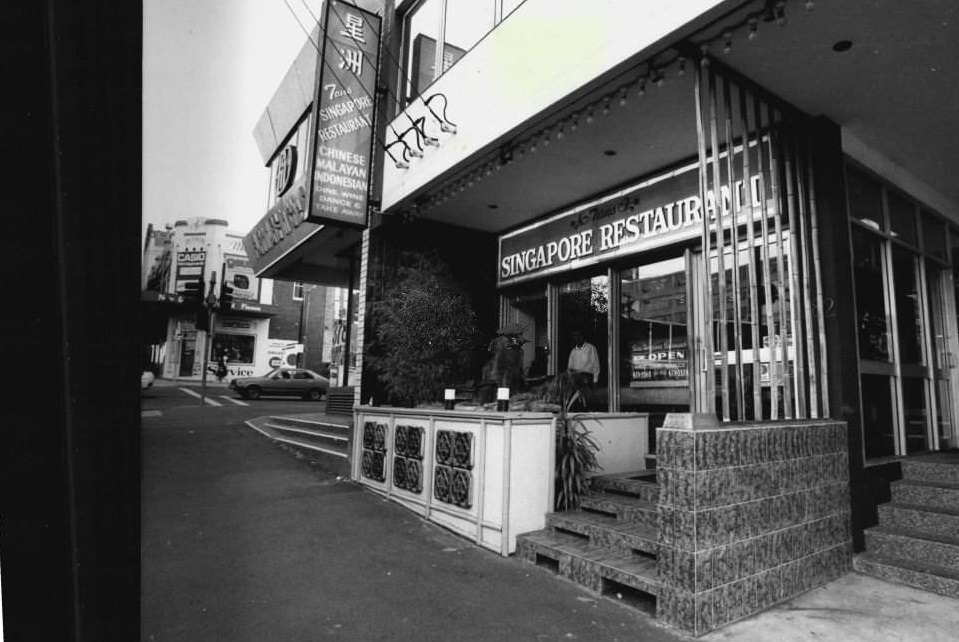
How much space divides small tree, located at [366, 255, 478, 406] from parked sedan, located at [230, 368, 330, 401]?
53.1 feet

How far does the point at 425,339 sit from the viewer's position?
7.47 meters

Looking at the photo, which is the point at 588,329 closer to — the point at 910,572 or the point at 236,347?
the point at 910,572

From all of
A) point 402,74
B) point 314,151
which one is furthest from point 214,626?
point 402,74

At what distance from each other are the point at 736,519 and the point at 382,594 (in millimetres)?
2334

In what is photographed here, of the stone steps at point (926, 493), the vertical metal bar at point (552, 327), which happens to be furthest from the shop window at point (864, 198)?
the vertical metal bar at point (552, 327)

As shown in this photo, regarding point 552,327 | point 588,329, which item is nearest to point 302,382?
point 552,327

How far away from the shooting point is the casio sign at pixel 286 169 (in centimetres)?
1281

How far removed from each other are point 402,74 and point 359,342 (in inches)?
168

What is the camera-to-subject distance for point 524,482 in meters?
4.86

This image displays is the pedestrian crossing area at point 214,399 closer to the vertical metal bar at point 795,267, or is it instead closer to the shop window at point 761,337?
the shop window at point 761,337

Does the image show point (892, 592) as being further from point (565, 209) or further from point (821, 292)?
point (565, 209)

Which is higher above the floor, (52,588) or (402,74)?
(402,74)

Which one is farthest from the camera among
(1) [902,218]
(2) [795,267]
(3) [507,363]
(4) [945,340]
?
(3) [507,363]

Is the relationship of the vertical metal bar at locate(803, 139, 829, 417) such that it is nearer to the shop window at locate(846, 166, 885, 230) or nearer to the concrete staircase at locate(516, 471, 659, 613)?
the shop window at locate(846, 166, 885, 230)
